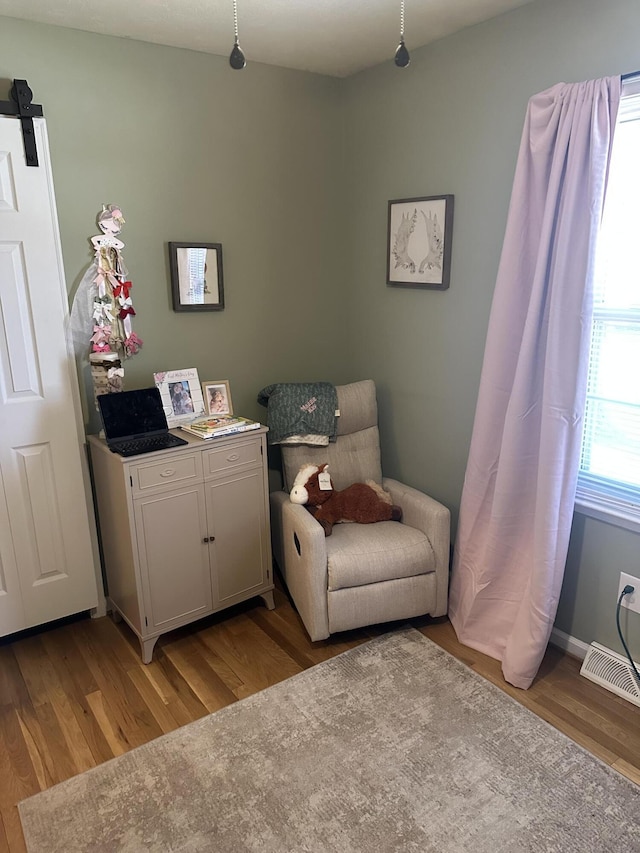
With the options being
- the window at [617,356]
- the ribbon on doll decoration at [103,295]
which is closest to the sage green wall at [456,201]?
the window at [617,356]

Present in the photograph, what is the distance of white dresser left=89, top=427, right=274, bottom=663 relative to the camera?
8.01 ft

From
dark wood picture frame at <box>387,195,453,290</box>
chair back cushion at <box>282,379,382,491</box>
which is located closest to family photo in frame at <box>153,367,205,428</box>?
chair back cushion at <box>282,379,382,491</box>

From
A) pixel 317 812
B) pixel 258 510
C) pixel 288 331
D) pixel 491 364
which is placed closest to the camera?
pixel 317 812

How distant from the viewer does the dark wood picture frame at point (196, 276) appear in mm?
2768

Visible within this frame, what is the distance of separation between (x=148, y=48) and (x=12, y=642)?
260 cm

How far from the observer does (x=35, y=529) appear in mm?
2588

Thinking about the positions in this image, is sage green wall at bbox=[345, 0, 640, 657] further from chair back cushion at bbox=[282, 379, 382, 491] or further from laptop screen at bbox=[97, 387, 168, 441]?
laptop screen at bbox=[97, 387, 168, 441]

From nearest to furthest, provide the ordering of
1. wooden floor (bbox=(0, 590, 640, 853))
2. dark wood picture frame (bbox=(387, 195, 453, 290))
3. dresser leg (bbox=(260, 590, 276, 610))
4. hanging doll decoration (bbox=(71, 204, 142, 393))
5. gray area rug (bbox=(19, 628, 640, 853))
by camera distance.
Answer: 1. gray area rug (bbox=(19, 628, 640, 853))
2. wooden floor (bbox=(0, 590, 640, 853))
3. hanging doll decoration (bbox=(71, 204, 142, 393))
4. dark wood picture frame (bbox=(387, 195, 453, 290))
5. dresser leg (bbox=(260, 590, 276, 610))

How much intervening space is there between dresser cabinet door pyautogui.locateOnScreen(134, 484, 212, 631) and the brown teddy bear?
0.46 metres

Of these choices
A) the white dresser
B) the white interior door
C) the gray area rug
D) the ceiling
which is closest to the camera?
the gray area rug

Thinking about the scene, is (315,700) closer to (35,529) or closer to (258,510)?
(258,510)

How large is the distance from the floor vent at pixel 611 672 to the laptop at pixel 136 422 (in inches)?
72.2

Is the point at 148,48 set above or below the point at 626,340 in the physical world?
above

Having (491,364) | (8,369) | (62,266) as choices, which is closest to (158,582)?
(8,369)
